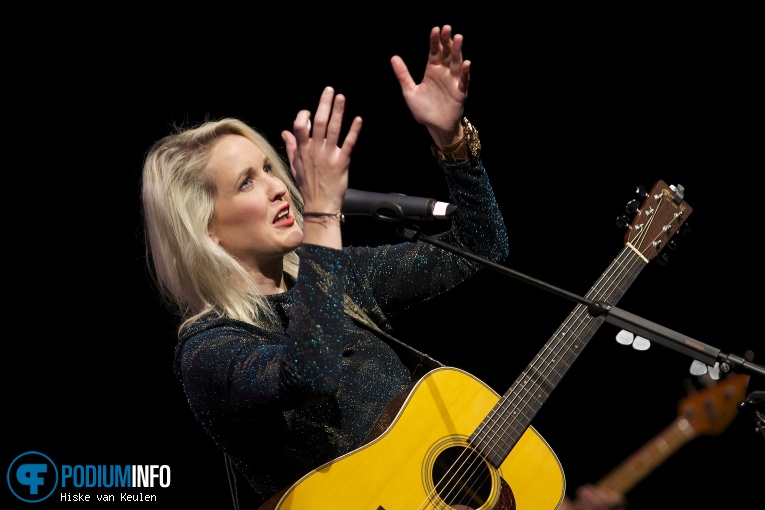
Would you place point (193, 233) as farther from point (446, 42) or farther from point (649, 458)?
point (649, 458)

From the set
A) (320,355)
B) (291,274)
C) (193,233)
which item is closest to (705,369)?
(320,355)

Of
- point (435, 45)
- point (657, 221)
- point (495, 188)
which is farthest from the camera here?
point (495, 188)

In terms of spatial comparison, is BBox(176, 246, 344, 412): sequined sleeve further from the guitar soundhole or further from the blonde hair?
the guitar soundhole

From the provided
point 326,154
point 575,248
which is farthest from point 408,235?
point 575,248

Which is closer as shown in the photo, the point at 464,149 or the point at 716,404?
the point at 716,404

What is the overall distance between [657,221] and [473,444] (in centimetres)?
76

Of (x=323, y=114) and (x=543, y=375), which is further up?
(x=323, y=114)

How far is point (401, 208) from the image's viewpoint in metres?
1.74

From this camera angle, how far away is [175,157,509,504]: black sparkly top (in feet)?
5.76

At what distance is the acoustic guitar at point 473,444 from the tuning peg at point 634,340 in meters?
0.19

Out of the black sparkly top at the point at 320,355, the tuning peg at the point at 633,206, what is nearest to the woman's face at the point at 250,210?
the black sparkly top at the point at 320,355

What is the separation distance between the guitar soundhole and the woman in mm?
200

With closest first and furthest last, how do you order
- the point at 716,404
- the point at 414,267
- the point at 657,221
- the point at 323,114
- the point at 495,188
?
the point at 323,114 < the point at 716,404 < the point at 657,221 < the point at 414,267 < the point at 495,188

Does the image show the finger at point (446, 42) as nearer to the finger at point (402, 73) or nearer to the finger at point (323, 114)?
the finger at point (402, 73)
